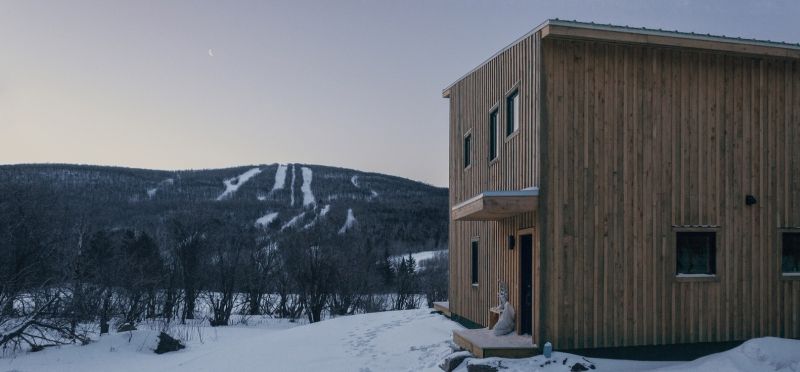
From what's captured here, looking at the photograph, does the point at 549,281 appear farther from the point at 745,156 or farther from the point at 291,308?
the point at 291,308

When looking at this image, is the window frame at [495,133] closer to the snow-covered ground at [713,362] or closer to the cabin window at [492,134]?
the cabin window at [492,134]

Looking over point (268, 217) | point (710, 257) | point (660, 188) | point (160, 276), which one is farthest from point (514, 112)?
point (268, 217)

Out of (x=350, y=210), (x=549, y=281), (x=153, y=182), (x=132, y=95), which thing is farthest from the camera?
(x=153, y=182)

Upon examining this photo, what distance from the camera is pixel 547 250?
8.59m

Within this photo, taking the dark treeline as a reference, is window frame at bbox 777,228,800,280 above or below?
above

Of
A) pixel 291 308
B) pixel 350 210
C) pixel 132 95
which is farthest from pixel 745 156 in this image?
pixel 350 210

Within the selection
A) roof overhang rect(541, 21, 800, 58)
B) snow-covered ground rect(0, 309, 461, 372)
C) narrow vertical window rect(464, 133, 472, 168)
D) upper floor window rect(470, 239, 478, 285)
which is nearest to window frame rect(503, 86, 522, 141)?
roof overhang rect(541, 21, 800, 58)

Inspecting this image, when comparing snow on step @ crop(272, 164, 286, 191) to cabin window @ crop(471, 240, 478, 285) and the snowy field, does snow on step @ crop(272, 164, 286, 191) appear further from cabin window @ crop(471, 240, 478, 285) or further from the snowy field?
cabin window @ crop(471, 240, 478, 285)

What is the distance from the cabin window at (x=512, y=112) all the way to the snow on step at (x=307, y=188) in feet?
271

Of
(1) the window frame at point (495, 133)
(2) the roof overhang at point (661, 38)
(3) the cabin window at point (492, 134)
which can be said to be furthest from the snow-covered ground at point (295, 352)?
(2) the roof overhang at point (661, 38)

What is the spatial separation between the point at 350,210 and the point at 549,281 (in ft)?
250

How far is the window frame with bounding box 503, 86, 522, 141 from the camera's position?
32.0 ft

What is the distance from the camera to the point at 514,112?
33.5 feet

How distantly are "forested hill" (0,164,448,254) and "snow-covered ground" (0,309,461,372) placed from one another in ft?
47.3
